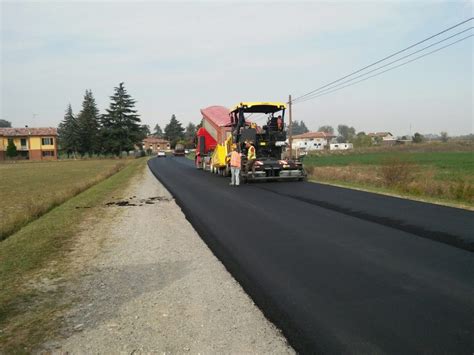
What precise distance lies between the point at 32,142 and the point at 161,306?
87.3 m

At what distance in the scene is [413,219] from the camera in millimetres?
8625

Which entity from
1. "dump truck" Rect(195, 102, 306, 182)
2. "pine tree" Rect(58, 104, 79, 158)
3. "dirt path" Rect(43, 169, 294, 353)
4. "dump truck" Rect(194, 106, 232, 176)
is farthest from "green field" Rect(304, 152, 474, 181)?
"pine tree" Rect(58, 104, 79, 158)

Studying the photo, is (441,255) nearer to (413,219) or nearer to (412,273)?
(412,273)

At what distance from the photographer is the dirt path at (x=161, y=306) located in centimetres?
359

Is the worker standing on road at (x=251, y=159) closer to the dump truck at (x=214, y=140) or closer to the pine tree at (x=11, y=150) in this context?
the dump truck at (x=214, y=140)

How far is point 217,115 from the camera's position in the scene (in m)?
26.4

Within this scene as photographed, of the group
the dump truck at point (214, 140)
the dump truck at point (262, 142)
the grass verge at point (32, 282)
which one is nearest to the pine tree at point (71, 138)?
the dump truck at point (214, 140)

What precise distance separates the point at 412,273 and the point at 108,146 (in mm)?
72125

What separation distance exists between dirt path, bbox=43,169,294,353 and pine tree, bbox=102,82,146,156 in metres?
67.9

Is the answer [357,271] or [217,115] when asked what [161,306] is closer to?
[357,271]

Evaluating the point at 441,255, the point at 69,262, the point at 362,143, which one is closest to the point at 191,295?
the point at 69,262

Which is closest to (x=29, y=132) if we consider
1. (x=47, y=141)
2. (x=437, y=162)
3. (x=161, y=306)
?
(x=47, y=141)

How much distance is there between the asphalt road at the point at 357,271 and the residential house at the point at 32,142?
8118cm

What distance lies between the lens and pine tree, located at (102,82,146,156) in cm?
7244
